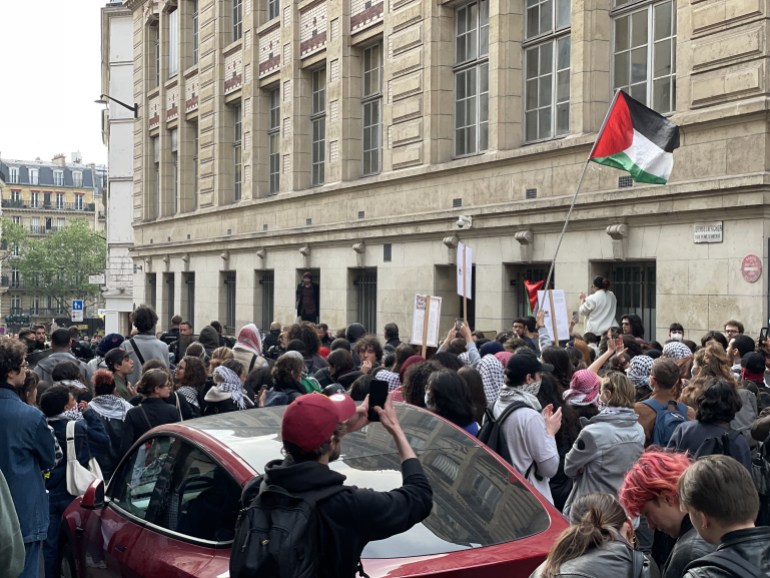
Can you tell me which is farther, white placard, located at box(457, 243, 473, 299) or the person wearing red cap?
white placard, located at box(457, 243, 473, 299)

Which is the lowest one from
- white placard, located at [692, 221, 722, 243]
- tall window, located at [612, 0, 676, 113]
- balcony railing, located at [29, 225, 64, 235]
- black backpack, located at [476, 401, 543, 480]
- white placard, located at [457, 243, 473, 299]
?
black backpack, located at [476, 401, 543, 480]

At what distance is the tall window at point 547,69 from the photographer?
1683cm

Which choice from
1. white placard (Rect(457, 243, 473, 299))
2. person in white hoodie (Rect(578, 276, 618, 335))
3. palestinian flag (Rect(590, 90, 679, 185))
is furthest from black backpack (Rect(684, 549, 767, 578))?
person in white hoodie (Rect(578, 276, 618, 335))

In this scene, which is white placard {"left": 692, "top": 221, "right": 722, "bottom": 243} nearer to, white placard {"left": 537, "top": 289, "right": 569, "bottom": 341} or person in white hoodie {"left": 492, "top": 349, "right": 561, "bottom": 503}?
white placard {"left": 537, "top": 289, "right": 569, "bottom": 341}

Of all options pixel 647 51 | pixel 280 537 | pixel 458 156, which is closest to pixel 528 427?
pixel 280 537

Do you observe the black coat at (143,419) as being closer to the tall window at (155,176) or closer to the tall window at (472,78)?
the tall window at (472,78)

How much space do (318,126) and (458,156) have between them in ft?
22.0

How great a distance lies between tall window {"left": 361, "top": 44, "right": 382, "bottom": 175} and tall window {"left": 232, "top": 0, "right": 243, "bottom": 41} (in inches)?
313

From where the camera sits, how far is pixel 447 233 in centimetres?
1922

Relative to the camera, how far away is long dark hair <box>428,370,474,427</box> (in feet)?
21.0

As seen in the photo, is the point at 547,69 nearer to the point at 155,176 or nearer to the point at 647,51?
the point at 647,51

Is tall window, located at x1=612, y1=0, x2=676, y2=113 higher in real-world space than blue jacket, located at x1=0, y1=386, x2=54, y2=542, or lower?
higher

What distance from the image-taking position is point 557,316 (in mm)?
12078

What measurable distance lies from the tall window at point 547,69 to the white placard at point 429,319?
19.3ft
